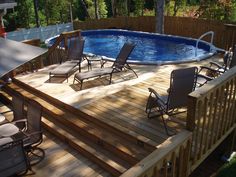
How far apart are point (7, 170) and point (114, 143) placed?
1704 mm

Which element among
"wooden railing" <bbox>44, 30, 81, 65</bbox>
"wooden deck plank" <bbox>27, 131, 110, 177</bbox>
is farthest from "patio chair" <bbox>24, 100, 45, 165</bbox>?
"wooden railing" <bbox>44, 30, 81, 65</bbox>

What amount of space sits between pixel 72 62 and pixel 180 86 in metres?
4.33

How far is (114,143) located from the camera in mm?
4723

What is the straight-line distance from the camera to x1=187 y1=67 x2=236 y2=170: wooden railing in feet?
11.6

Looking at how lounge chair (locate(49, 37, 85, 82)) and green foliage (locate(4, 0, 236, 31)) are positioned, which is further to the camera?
green foliage (locate(4, 0, 236, 31))

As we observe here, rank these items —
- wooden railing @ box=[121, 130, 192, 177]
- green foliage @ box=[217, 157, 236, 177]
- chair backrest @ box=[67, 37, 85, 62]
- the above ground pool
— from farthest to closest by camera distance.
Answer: the above ground pool, chair backrest @ box=[67, 37, 85, 62], green foliage @ box=[217, 157, 236, 177], wooden railing @ box=[121, 130, 192, 177]

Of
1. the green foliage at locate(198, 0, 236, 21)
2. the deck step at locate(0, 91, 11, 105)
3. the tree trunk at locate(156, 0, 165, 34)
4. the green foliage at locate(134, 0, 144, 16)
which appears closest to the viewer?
the deck step at locate(0, 91, 11, 105)

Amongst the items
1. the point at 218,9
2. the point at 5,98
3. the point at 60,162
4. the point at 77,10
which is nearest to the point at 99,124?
the point at 60,162

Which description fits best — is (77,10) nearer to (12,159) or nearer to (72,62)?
(72,62)

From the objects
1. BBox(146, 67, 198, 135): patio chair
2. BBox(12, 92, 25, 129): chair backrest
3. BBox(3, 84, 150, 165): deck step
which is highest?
BBox(146, 67, 198, 135): patio chair

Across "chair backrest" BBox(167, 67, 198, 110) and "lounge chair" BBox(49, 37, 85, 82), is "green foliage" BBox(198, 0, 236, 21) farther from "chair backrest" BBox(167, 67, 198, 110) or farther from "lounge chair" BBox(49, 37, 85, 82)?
"chair backrest" BBox(167, 67, 198, 110)

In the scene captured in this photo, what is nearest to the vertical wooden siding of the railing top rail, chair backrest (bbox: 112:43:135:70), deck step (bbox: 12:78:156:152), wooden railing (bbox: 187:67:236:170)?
chair backrest (bbox: 112:43:135:70)

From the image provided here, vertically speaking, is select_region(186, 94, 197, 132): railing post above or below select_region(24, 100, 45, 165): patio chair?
above

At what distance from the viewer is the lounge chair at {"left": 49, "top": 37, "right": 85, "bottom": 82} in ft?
24.6
